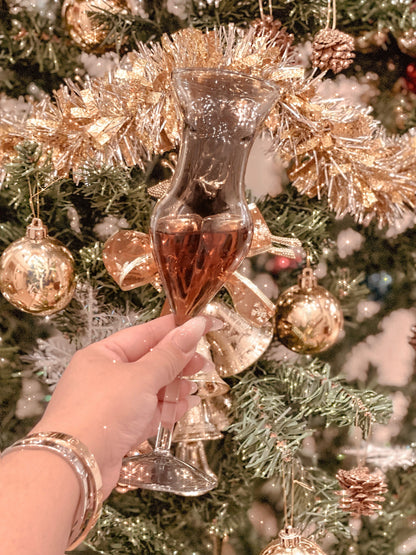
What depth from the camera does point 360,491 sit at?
77 centimetres

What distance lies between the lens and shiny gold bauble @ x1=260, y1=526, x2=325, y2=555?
72 centimetres

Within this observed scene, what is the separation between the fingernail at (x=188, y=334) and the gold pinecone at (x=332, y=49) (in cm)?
38

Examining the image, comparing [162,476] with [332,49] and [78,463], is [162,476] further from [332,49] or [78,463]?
[332,49]

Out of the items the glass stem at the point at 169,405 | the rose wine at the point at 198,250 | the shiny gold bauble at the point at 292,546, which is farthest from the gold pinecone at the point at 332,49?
the shiny gold bauble at the point at 292,546

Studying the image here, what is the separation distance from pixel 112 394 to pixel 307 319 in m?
0.32

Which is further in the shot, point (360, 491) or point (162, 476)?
point (360, 491)

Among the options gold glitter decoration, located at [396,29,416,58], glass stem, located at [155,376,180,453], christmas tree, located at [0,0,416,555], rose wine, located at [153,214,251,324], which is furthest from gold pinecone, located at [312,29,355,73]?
glass stem, located at [155,376,180,453]

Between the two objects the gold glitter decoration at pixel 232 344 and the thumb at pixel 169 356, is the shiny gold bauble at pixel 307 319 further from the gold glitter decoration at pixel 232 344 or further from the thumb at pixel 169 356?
the thumb at pixel 169 356

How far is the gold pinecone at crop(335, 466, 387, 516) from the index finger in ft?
1.20

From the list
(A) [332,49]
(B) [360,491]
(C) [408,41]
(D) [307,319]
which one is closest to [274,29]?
(A) [332,49]

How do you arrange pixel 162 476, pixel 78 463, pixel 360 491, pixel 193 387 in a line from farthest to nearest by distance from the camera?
pixel 360 491 → pixel 193 387 → pixel 162 476 → pixel 78 463

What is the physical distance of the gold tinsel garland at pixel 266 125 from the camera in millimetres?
586

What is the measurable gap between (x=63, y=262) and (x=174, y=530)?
1.75ft

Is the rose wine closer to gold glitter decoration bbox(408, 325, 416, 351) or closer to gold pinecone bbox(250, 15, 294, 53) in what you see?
gold pinecone bbox(250, 15, 294, 53)
